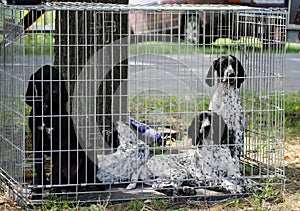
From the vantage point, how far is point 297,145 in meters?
6.91

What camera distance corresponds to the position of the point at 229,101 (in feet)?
18.5

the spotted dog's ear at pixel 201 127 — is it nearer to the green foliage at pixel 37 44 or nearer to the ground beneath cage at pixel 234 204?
the ground beneath cage at pixel 234 204

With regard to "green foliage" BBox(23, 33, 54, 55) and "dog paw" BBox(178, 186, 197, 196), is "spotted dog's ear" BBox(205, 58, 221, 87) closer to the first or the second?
"dog paw" BBox(178, 186, 197, 196)

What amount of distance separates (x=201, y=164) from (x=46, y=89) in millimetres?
1485

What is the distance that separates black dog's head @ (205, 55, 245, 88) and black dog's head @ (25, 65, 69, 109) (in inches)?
53.6

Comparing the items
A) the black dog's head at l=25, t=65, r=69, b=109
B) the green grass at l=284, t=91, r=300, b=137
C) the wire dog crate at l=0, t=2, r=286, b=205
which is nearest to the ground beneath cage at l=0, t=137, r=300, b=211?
the wire dog crate at l=0, t=2, r=286, b=205

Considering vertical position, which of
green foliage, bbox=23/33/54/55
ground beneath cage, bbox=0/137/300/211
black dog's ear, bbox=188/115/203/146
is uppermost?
green foliage, bbox=23/33/54/55

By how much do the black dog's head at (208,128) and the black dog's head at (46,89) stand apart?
3.81ft

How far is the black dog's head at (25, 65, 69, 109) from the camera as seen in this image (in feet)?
15.8

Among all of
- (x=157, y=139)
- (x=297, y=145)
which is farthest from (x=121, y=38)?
(x=297, y=145)

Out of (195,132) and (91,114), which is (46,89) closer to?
(91,114)

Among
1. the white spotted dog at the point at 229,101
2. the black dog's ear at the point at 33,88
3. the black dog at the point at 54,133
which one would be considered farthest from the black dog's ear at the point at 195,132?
the black dog's ear at the point at 33,88

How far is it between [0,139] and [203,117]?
72.9 inches

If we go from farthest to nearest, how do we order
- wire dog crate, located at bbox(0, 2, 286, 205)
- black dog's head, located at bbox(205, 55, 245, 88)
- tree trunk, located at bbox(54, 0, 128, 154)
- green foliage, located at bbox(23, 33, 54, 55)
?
1. tree trunk, located at bbox(54, 0, 128, 154)
2. black dog's head, located at bbox(205, 55, 245, 88)
3. wire dog crate, located at bbox(0, 2, 286, 205)
4. green foliage, located at bbox(23, 33, 54, 55)
